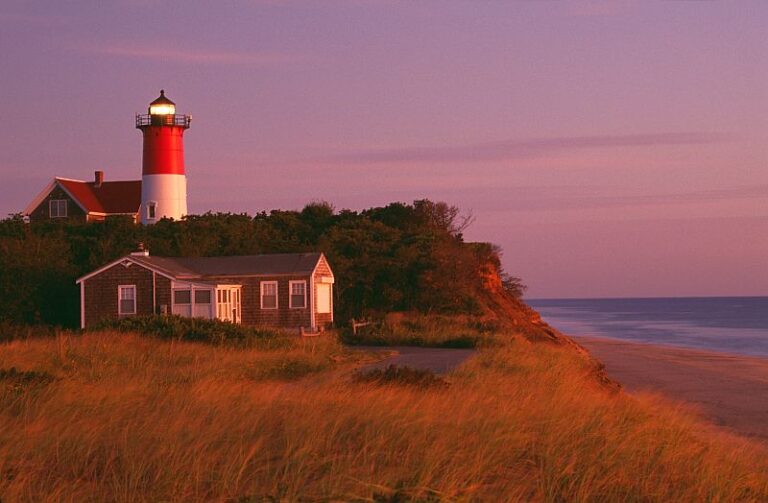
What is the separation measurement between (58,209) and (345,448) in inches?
2346

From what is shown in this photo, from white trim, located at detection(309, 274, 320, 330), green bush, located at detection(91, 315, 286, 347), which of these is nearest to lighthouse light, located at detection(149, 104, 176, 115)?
white trim, located at detection(309, 274, 320, 330)

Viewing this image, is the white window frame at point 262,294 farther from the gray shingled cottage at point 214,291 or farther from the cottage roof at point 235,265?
the cottage roof at point 235,265

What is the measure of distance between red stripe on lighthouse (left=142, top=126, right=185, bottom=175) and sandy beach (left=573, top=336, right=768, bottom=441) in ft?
89.8

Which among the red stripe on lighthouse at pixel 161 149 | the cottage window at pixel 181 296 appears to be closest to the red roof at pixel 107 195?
the red stripe on lighthouse at pixel 161 149

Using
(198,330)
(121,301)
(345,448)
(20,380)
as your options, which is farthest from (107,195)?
(345,448)

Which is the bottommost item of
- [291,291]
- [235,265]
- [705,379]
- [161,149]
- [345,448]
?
[705,379]

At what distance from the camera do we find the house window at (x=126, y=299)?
3900cm

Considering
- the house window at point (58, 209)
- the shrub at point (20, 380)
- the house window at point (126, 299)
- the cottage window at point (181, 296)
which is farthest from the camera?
the house window at point (58, 209)

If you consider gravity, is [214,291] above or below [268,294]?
above

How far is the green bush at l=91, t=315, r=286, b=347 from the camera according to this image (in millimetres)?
26531

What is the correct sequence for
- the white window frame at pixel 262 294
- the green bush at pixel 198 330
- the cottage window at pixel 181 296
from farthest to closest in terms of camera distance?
the white window frame at pixel 262 294 < the cottage window at pixel 181 296 < the green bush at pixel 198 330

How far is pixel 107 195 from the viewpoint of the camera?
218ft

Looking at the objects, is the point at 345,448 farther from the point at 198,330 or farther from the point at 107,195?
the point at 107,195

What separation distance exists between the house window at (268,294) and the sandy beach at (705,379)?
13.9 metres
